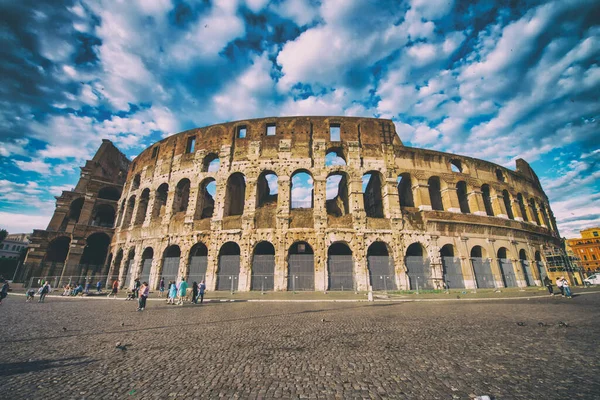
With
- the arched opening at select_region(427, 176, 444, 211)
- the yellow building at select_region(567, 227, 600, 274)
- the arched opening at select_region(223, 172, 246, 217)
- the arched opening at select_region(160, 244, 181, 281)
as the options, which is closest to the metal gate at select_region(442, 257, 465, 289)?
the arched opening at select_region(427, 176, 444, 211)

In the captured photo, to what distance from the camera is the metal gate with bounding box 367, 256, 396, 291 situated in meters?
15.3

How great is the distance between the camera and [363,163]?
1805 centimetres

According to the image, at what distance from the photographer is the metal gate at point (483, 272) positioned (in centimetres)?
1698

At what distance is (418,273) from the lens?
52.4 feet

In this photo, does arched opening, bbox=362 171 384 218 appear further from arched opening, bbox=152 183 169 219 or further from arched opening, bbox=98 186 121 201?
arched opening, bbox=98 186 121 201

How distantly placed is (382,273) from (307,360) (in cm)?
1334

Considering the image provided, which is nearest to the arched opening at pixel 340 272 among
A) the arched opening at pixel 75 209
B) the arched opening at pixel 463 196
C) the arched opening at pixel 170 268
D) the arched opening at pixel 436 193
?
the arched opening at pixel 436 193

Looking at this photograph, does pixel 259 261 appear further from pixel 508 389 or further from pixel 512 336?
pixel 508 389

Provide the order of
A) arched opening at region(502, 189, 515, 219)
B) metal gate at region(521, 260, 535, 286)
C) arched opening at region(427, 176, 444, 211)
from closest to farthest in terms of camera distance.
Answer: metal gate at region(521, 260, 535, 286), arched opening at region(427, 176, 444, 211), arched opening at region(502, 189, 515, 219)

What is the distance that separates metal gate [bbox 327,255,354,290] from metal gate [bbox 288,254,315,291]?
1133mm

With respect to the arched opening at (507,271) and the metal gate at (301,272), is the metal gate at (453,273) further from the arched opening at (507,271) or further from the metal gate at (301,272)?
the metal gate at (301,272)

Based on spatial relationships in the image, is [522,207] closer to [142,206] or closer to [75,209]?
[142,206]

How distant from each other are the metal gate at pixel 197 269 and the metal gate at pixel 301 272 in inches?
234

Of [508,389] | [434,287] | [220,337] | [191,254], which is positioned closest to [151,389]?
[220,337]
